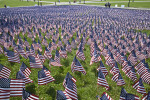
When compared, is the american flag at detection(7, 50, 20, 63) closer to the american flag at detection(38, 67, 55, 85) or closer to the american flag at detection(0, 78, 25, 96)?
the american flag at detection(38, 67, 55, 85)

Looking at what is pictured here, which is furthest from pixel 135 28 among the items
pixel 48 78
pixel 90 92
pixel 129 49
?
pixel 48 78

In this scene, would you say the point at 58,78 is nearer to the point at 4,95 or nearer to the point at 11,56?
the point at 11,56

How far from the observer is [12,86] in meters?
7.79

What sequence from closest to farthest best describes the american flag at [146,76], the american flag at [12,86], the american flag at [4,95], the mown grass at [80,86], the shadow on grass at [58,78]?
1. the american flag at [4,95]
2. the american flag at [12,86]
3. the mown grass at [80,86]
4. the american flag at [146,76]
5. the shadow on grass at [58,78]

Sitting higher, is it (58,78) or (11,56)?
(11,56)

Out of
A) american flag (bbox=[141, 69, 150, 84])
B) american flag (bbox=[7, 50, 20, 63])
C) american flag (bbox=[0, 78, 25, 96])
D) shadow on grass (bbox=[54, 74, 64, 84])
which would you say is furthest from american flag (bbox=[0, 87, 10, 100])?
american flag (bbox=[141, 69, 150, 84])

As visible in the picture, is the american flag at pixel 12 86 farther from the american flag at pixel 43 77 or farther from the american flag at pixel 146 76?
the american flag at pixel 146 76

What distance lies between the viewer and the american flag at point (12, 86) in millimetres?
7441

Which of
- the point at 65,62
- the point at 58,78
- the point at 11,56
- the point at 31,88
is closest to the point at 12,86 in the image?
the point at 31,88

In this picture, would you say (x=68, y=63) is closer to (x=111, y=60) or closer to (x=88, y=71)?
(x=88, y=71)

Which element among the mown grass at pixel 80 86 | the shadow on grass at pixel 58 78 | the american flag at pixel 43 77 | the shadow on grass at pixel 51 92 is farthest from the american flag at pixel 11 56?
the shadow on grass at pixel 51 92

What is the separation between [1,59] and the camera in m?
14.8

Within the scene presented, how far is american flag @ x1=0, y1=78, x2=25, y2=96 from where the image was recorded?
744cm

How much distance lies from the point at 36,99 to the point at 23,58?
30.9 feet
